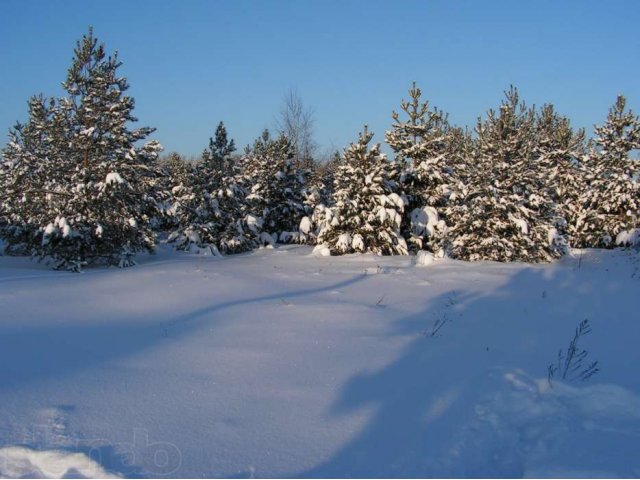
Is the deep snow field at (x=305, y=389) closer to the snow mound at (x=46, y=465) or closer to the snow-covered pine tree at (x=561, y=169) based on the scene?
the snow mound at (x=46, y=465)

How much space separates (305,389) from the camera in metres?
3.95

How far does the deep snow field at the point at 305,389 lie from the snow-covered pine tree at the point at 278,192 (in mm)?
16223

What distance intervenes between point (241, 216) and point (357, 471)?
757 inches

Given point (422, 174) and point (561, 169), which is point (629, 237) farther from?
point (422, 174)

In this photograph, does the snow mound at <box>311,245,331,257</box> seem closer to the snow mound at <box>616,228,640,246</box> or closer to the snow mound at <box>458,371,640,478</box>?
the snow mound at <box>458,371,640,478</box>

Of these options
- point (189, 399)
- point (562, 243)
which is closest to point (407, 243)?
point (562, 243)

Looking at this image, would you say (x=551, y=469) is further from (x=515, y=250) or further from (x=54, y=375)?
(x=515, y=250)

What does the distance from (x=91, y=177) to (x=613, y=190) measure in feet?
73.0

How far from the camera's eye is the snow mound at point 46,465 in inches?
103

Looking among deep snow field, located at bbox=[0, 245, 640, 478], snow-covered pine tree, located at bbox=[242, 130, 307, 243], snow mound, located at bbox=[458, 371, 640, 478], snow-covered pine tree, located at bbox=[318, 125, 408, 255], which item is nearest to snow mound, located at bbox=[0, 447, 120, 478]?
deep snow field, located at bbox=[0, 245, 640, 478]

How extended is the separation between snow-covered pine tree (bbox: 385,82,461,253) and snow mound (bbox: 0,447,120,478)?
1579 centimetres

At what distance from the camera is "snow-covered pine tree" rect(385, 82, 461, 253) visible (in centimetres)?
1764

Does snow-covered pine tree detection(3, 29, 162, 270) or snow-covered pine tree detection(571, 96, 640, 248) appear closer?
snow-covered pine tree detection(3, 29, 162, 270)

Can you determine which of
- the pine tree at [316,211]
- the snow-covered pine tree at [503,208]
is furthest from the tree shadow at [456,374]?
the pine tree at [316,211]
